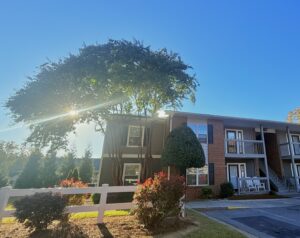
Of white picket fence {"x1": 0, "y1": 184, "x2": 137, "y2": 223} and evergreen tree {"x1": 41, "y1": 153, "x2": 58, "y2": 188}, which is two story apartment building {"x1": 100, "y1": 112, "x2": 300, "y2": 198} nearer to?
white picket fence {"x1": 0, "y1": 184, "x2": 137, "y2": 223}

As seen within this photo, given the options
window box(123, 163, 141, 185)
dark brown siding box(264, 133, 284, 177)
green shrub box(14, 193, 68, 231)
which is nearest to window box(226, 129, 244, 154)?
dark brown siding box(264, 133, 284, 177)

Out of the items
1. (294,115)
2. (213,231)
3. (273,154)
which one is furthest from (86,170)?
(294,115)

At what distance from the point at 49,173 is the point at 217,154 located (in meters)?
22.1

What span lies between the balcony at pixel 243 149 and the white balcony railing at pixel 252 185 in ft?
6.50

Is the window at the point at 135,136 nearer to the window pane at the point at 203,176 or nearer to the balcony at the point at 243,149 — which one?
the window pane at the point at 203,176

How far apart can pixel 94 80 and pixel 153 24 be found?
4902 millimetres

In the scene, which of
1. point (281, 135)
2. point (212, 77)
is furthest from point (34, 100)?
point (281, 135)

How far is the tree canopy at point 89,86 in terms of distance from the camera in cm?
1188

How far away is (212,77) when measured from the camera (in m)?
15.3

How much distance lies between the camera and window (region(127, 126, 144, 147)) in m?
17.2

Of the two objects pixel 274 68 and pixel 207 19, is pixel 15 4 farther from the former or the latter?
pixel 274 68

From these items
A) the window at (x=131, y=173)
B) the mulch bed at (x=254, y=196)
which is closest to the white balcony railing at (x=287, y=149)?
the mulch bed at (x=254, y=196)

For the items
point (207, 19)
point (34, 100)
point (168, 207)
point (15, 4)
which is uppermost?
point (207, 19)

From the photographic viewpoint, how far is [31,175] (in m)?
23.8
